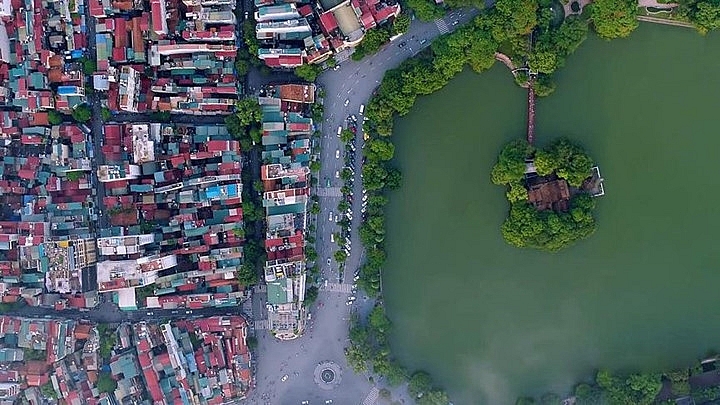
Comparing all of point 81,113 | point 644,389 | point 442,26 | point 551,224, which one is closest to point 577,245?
point 551,224

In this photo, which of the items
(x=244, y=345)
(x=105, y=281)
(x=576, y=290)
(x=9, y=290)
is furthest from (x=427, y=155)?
(x=9, y=290)

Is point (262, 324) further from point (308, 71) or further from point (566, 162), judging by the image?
point (566, 162)

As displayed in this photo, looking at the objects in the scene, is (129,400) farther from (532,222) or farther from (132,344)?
(532,222)

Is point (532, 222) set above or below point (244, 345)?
above

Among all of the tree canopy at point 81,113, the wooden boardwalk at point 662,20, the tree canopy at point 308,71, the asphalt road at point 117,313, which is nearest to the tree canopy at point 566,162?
the wooden boardwalk at point 662,20

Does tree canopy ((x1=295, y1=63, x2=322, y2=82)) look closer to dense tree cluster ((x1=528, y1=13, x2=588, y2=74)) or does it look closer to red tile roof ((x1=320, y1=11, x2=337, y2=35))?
red tile roof ((x1=320, y1=11, x2=337, y2=35))

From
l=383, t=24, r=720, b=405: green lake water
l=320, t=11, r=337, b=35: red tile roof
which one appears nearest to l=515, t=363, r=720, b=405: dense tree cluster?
l=383, t=24, r=720, b=405: green lake water
